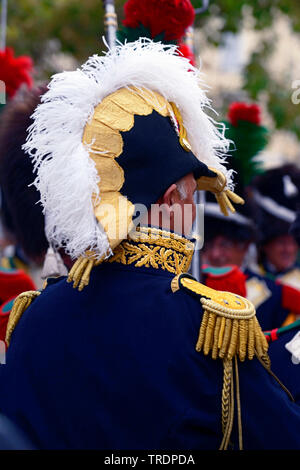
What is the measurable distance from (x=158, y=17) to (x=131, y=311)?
4.94 feet

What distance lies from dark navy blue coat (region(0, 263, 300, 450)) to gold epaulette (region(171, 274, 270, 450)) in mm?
27

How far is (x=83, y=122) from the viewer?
7.07 feet

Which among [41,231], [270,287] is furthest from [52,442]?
[270,287]

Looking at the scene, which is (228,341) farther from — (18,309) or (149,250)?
(18,309)

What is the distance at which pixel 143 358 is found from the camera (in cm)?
200

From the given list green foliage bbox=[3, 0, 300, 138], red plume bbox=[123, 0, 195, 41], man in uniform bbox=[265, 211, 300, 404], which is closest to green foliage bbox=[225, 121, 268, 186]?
red plume bbox=[123, 0, 195, 41]

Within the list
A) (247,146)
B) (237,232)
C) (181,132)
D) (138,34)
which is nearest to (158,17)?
(138,34)

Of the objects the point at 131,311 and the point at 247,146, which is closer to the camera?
the point at 131,311

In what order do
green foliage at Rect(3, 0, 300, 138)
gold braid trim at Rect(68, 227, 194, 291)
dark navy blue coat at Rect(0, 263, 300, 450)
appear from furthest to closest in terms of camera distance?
green foliage at Rect(3, 0, 300, 138), gold braid trim at Rect(68, 227, 194, 291), dark navy blue coat at Rect(0, 263, 300, 450)

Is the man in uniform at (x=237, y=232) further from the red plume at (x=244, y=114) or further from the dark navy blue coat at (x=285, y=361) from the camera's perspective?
the dark navy blue coat at (x=285, y=361)

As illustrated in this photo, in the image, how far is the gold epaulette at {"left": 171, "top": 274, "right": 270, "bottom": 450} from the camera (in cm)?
198

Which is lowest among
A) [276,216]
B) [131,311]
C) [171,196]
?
[276,216]

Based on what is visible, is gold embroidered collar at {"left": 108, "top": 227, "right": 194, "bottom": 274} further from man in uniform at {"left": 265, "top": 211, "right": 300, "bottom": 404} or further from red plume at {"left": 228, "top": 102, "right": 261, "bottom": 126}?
red plume at {"left": 228, "top": 102, "right": 261, "bottom": 126}
